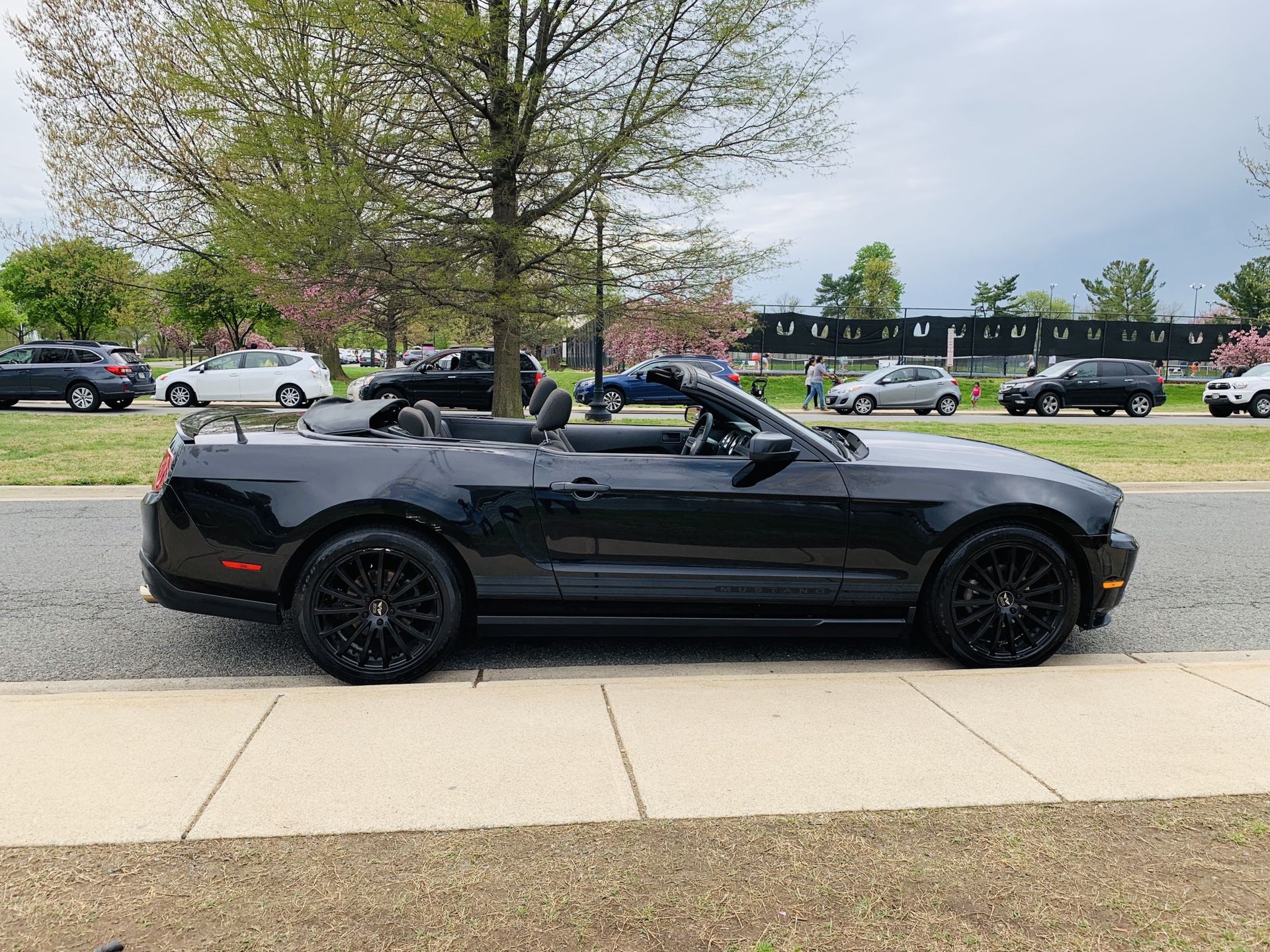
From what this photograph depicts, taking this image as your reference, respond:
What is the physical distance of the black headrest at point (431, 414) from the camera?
4.69m

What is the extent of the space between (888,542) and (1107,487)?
4.26 ft

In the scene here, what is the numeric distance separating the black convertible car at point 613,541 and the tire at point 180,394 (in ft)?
67.6

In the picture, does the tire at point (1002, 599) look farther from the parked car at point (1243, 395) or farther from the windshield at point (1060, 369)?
the parked car at point (1243, 395)

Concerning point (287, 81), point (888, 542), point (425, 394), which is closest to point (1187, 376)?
point (425, 394)

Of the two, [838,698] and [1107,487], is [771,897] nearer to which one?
[838,698]

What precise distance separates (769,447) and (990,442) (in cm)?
782

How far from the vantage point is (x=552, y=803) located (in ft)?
9.10

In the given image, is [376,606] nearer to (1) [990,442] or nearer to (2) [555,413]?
(2) [555,413]

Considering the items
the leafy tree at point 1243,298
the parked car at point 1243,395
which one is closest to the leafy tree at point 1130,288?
the leafy tree at point 1243,298

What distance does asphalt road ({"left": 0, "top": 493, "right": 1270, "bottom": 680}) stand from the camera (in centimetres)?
440

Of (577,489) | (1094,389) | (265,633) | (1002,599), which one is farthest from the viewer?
(1094,389)

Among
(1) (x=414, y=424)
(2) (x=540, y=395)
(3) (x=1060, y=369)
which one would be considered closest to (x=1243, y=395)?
(3) (x=1060, y=369)

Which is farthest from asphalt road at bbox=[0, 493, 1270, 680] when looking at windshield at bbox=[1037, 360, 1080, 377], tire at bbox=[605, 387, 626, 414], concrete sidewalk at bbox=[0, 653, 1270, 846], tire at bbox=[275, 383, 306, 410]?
windshield at bbox=[1037, 360, 1080, 377]

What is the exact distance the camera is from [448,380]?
2212 cm
